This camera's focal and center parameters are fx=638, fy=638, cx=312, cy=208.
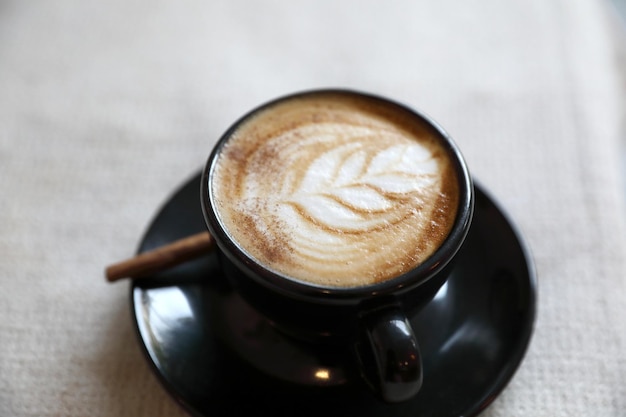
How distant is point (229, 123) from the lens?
91 cm

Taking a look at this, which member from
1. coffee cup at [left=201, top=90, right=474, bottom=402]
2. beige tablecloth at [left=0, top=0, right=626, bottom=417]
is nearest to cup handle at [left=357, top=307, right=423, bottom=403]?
coffee cup at [left=201, top=90, right=474, bottom=402]

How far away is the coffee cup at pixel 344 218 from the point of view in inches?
19.6

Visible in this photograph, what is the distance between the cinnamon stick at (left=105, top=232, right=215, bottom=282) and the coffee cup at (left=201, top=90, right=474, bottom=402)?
82 mm

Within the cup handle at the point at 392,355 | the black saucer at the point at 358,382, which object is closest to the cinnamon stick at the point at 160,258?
the black saucer at the point at 358,382

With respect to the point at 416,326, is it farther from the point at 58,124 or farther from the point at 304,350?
the point at 58,124

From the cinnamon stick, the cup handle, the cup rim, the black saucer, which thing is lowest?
the black saucer

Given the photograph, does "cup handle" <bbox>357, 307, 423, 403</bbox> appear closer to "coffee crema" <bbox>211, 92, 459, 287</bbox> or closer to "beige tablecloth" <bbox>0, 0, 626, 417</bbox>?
"coffee crema" <bbox>211, 92, 459, 287</bbox>

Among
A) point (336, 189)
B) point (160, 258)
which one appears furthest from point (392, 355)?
point (160, 258)

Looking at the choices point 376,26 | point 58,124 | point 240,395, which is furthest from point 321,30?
point 240,395

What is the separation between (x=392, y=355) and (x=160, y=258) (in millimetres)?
279

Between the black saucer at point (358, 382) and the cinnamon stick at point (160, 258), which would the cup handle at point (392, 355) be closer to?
the black saucer at point (358, 382)

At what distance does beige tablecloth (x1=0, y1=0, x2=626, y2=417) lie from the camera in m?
0.64

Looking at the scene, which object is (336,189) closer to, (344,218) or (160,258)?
(344,218)

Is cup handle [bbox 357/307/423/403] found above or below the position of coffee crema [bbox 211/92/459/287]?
below
